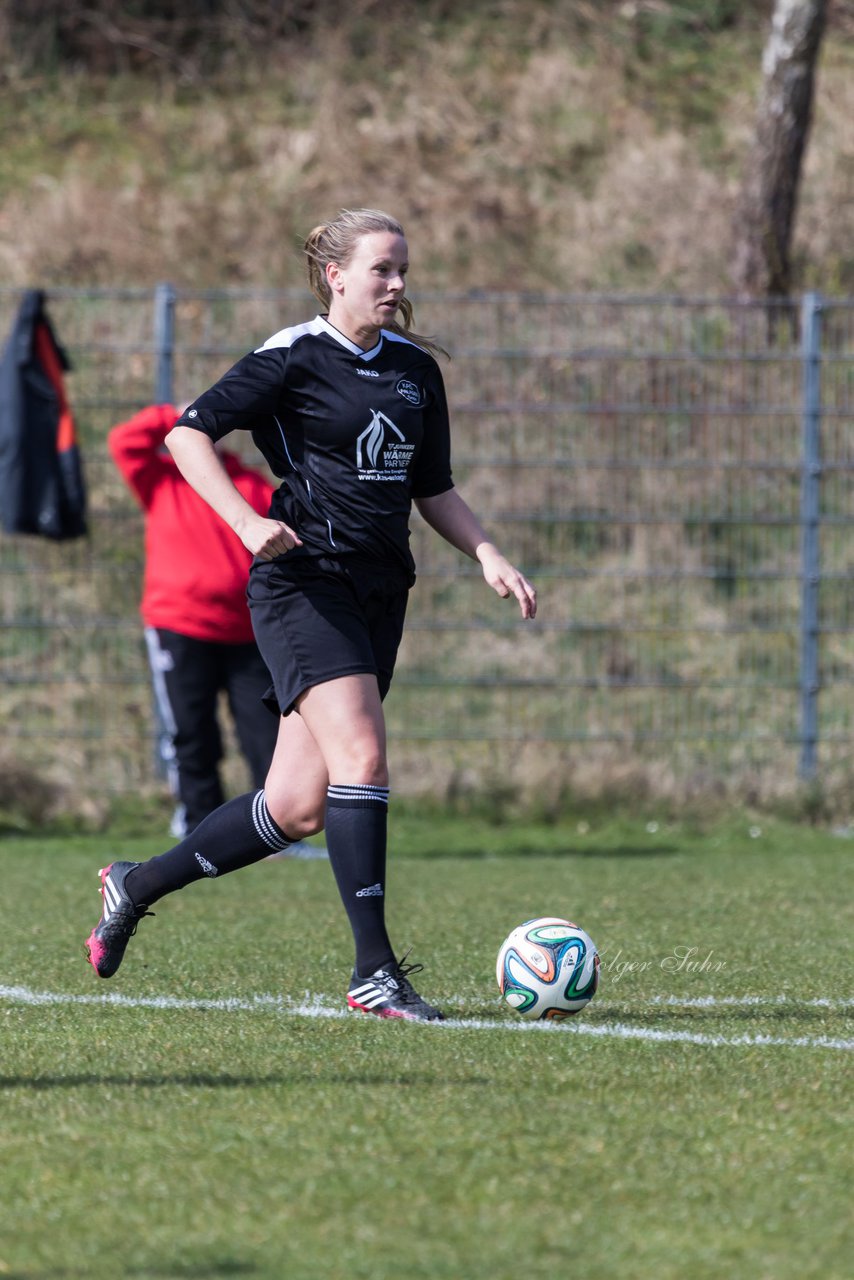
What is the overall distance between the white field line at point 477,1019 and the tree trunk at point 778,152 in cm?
1004

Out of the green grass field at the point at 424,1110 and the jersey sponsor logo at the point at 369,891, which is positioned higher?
the jersey sponsor logo at the point at 369,891

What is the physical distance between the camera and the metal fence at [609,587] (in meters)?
11.0

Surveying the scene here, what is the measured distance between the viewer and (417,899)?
7.77 meters

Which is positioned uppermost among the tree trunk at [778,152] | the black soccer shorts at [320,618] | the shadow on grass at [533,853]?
the tree trunk at [778,152]

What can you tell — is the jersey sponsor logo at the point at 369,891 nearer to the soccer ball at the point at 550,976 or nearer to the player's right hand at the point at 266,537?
the soccer ball at the point at 550,976

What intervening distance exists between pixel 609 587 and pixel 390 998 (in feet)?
21.6

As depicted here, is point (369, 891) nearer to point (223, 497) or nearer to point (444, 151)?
point (223, 497)

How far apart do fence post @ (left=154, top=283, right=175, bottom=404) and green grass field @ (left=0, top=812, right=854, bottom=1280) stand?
4817 mm

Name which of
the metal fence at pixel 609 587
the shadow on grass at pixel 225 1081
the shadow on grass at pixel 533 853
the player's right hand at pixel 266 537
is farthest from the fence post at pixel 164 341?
the shadow on grass at pixel 225 1081

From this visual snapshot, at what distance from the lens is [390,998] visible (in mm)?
4750

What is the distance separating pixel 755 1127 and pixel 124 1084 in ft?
4.36

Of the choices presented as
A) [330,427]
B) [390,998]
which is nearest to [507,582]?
[330,427]

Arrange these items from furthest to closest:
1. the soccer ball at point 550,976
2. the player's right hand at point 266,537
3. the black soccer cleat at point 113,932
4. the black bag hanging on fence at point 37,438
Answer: the black bag hanging on fence at point 37,438 < the black soccer cleat at point 113,932 < the soccer ball at point 550,976 < the player's right hand at point 266,537

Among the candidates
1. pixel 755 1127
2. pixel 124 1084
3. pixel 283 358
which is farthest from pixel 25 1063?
pixel 283 358
